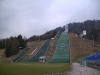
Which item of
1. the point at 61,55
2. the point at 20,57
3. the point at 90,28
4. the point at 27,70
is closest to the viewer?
the point at 27,70

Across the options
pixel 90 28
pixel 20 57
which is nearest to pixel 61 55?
pixel 20 57

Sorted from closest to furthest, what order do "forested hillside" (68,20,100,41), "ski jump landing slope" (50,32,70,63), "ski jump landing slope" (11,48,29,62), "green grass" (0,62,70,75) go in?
"green grass" (0,62,70,75)
"ski jump landing slope" (50,32,70,63)
"ski jump landing slope" (11,48,29,62)
"forested hillside" (68,20,100,41)

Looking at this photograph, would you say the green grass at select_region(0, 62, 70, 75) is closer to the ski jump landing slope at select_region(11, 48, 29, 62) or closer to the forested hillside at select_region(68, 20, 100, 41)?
the ski jump landing slope at select_region(11, 48, 29, 62)

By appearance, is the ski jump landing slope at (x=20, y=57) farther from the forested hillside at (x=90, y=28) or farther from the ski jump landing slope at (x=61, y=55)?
the forested hillside at (x=90, y=28)

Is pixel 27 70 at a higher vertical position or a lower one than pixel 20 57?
higher

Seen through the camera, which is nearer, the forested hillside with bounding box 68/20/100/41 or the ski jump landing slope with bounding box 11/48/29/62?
the ski jump landing slope with bounding box 11/48/29/62

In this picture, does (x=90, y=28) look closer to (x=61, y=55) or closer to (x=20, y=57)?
(x=61, y=55)

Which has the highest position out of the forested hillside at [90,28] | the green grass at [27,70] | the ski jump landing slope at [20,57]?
the forested hillside at [90,28]

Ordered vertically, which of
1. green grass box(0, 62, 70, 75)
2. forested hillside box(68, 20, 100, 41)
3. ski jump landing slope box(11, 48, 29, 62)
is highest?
forested hillside box(68, 20, 100, 41)

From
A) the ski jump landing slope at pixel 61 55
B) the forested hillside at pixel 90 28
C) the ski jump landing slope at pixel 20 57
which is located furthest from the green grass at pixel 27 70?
the forested hillside at pixel 90 28

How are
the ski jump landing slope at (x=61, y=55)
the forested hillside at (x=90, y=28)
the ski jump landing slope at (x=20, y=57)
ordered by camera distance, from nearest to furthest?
1. the ski jump landing slope at (x=61, y=55)
2. the ski jump landing slope at (x=20, y=57)
3. the forested hillside at (x=90, y=28)

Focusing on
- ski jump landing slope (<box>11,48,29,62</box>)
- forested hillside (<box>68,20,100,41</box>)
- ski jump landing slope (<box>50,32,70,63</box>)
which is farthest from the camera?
forested hillside (<box>68,20,100,41</box>)

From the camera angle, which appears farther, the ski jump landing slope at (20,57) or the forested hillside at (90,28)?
the forested hillside at (90,28)

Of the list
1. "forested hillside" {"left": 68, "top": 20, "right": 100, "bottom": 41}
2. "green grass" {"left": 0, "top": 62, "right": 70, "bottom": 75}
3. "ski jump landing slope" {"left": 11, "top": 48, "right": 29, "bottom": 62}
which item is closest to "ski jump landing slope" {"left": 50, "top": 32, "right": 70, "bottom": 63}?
"ski jump landing slope" {"left": 11, "top": 48, "right": 29, "bottom": 62}
